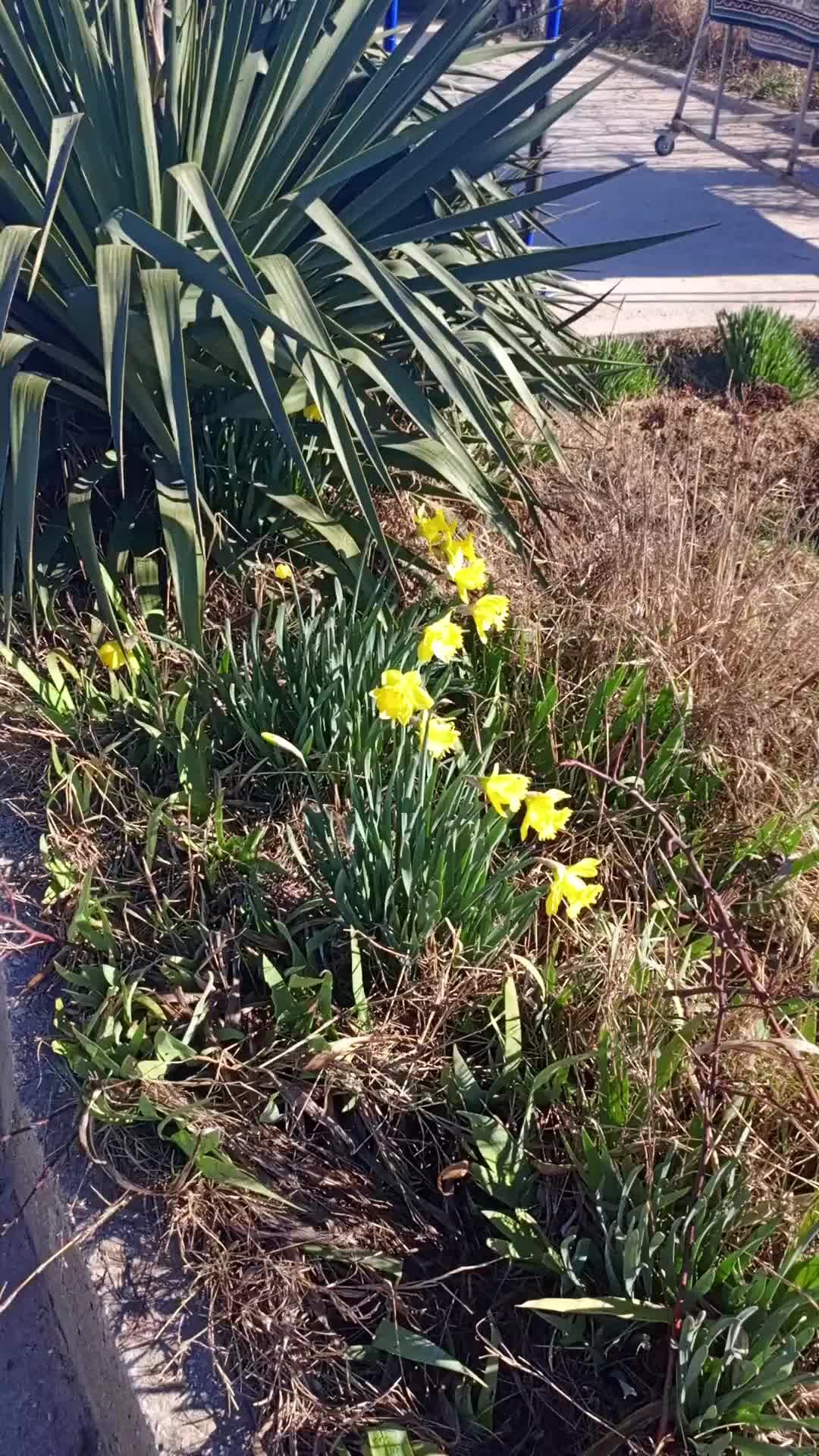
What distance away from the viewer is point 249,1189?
4.99ft

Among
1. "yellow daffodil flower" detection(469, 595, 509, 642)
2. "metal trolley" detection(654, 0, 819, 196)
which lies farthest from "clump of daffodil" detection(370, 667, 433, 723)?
"metal trolley" detection(654, 0, 819, 196)

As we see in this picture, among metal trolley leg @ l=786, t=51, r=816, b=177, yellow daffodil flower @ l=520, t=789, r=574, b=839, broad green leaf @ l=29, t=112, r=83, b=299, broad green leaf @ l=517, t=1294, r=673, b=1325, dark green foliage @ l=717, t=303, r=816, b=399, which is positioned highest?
metal trolley leg @ l=786, t=51, r=816, b=177

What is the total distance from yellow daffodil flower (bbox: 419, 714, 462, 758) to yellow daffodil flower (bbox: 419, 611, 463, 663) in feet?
0.31

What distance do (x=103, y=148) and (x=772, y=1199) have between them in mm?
2215

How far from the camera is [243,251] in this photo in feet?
6.57

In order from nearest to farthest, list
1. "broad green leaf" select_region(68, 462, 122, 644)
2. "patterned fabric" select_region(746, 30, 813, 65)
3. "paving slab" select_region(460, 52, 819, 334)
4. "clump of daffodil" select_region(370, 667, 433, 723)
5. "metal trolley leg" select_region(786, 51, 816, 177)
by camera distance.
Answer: "clump of daffodil" select_region(370, 667, 433, 723) < "broad green leaf" select_region(68, 462, 122, 644) < "paving slab" select_region(460, 52, 819, 334) < "metal trolley leg" select_region(786, 51, 816, 177) < "patterned fabric" select_region(746, 30, 813, 65)

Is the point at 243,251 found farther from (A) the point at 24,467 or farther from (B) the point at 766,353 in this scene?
(B) the point at 766,353

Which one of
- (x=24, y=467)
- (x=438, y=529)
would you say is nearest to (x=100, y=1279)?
(x=24, y=467)

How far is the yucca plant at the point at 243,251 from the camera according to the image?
2.04 metres

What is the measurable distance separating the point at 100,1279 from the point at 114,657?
1.09 meters

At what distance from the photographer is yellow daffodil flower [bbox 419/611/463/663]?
5.76 ft

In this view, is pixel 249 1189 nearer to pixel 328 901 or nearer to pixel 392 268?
pixel 328 901

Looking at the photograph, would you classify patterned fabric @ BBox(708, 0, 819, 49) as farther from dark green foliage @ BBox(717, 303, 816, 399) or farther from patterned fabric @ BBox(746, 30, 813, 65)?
dark green foliage @ BBox(717, 303, 816, 399)

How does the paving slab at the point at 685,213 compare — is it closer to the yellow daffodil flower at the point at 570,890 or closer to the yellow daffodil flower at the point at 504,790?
the yellow daffodil flower at the point at 504,790
